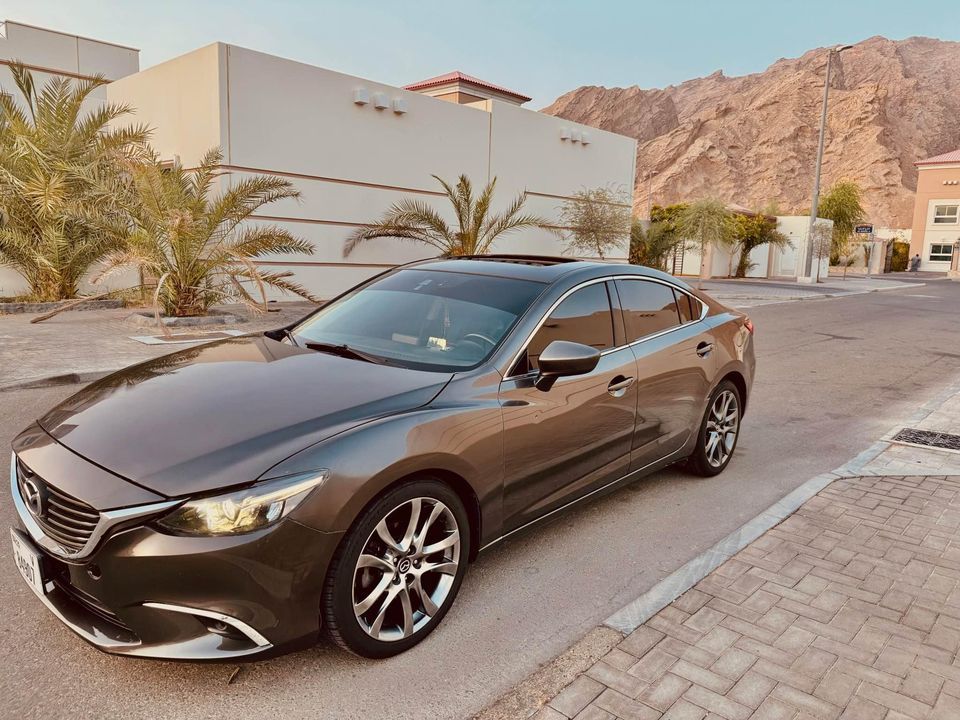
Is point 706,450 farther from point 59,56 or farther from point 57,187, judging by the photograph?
point 59,56

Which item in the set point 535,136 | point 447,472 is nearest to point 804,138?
point 535,136

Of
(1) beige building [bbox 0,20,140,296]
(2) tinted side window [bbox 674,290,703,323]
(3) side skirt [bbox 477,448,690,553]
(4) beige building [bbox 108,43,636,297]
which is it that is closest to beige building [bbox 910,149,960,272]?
(4) beige building [bbox 108,43,636,297]

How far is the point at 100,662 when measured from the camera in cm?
269

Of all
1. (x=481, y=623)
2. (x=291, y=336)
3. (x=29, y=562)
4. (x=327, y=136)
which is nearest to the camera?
(x=29, y=562)

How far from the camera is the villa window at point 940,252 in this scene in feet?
201

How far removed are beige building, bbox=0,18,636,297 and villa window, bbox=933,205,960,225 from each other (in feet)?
177

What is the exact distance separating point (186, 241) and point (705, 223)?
22.0 metres

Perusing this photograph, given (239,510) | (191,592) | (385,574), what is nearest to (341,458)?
(239,510)

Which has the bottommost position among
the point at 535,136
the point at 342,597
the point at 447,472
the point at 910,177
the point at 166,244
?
the point at 342,597

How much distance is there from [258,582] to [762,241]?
4052 cm

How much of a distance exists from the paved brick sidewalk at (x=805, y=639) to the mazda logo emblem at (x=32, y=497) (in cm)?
195

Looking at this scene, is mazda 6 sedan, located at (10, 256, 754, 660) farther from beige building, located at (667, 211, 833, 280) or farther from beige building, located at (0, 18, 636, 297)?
beige building, located at (667, 211, 833, 280)

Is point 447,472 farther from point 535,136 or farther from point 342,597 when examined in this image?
point 535,136

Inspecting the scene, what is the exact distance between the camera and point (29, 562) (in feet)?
8.51
